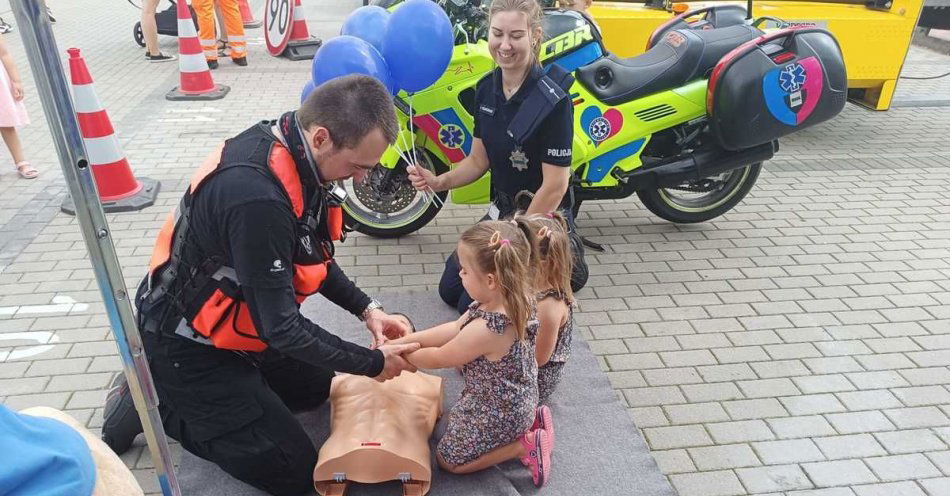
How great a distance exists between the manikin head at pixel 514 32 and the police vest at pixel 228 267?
1.21 metres

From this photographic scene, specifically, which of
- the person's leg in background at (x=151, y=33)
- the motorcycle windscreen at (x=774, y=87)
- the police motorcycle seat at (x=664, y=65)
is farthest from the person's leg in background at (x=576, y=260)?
the person's leg in background at (x=151, y=33)

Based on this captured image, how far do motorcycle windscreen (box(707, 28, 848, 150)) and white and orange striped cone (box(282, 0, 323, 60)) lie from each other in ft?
21.2

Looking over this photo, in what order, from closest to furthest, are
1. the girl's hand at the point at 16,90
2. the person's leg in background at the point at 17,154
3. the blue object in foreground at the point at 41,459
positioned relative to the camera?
the blue object in foreground at the point at 41,459, the girl's hand at the point at 16,90, the person's leg in background at the point at 17,154

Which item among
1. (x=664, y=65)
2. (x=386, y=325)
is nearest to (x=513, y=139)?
(x=386, y=325)

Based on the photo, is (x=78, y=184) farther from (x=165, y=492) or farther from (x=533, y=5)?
(x=533, y=5)

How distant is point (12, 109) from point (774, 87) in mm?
5130

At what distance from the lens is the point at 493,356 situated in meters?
2.48

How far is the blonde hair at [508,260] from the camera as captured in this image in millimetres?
2324

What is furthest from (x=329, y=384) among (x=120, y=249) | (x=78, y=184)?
(x=120, y=249)

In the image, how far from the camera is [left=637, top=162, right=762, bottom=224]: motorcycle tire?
15.5 ft

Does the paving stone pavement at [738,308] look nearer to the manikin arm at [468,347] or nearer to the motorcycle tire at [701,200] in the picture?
the motorcycle tire at [701,200]

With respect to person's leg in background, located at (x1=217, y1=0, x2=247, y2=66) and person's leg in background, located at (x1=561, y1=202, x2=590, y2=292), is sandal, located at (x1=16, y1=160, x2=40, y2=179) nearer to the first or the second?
person's leg in background, located at (x1=217, y1=0, x2=247, y2=66)

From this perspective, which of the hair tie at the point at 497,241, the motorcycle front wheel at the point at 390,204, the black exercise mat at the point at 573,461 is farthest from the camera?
the motorcycle front wheel at the point at 390,204

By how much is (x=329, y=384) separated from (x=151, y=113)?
4.93 m
